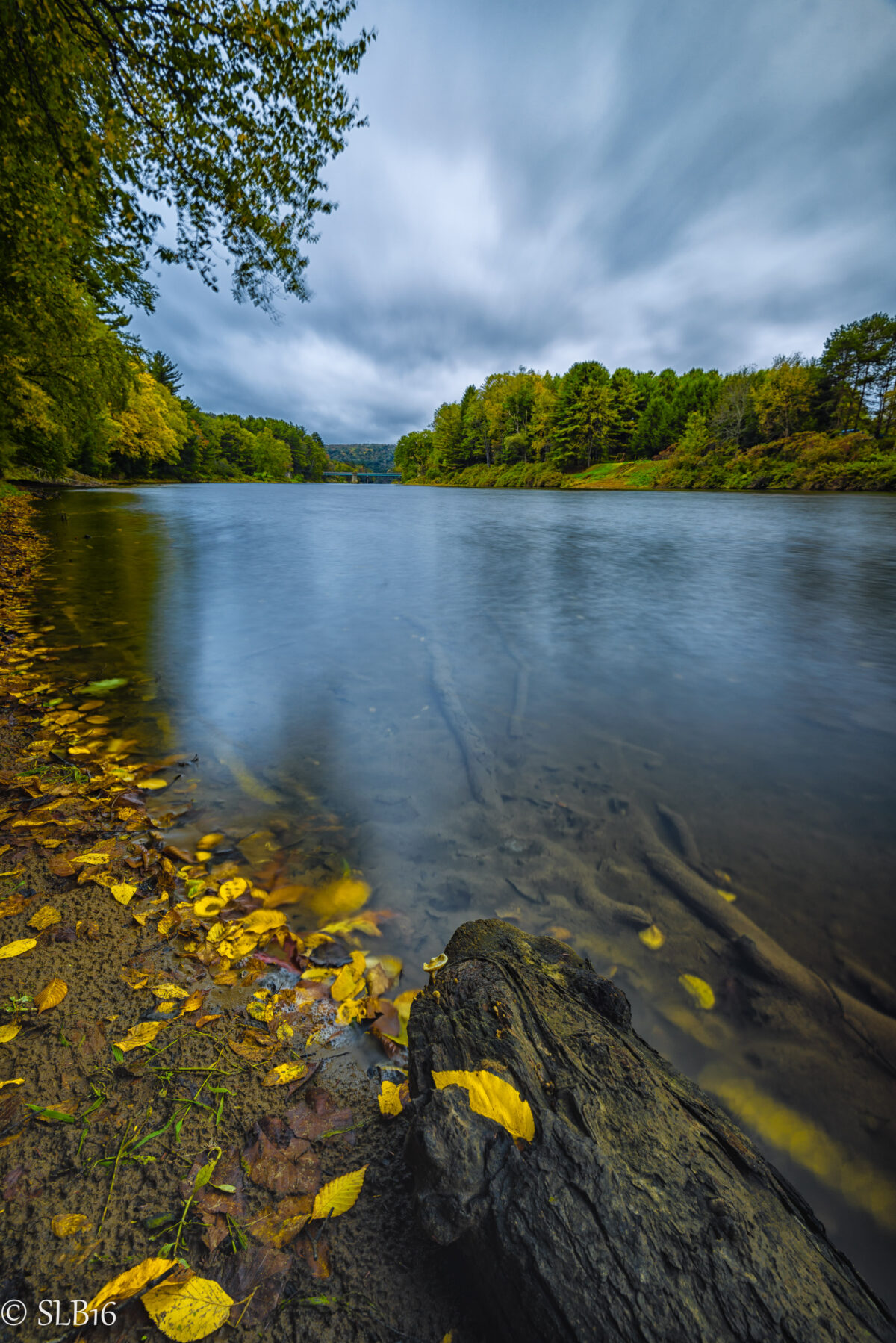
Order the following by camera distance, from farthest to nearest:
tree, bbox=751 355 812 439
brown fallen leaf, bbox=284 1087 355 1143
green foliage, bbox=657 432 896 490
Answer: tree, bbox=751 355 812 439 < green foliage, bbox=657 432 896 490 < brown fallen leaf, bbox=284 1087 355 1143

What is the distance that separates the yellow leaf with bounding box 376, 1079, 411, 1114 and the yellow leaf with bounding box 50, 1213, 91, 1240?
2.09ft

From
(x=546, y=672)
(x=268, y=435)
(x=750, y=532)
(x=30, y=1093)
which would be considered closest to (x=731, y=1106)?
(x=30, y=1093)

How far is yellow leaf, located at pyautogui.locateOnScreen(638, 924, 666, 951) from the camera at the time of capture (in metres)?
2.11

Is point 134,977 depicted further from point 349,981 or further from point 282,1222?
point 282,1222

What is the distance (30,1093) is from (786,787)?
12.3 ft

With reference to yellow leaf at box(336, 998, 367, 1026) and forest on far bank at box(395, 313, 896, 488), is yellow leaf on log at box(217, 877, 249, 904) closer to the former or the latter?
yellow leaf at box(336, 998, 367, 1026)

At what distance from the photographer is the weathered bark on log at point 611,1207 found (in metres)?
0.76

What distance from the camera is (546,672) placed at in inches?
200

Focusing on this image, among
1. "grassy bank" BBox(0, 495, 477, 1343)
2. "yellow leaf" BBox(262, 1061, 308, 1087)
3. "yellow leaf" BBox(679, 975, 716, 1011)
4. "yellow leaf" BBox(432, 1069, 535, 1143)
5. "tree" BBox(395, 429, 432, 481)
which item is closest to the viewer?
"grassy bank" BBox(0, 495, 477, 1343)

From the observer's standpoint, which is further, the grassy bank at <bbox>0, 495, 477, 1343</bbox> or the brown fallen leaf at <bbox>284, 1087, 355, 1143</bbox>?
the brown fallen leaf at <bbox>284, 1087, 355, 1143</bbox>

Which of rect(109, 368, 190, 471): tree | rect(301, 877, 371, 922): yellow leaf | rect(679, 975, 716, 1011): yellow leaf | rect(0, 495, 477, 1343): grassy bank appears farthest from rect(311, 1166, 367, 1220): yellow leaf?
rect(109, 368, 190, 471): tree

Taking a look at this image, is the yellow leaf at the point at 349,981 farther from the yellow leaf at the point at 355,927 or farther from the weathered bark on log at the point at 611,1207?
the weathered bark on log at the point at 611,1207

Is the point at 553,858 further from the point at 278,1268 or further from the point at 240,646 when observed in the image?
the point at 240,646

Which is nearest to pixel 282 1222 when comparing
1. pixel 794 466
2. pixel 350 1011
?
pixel 350 1011
